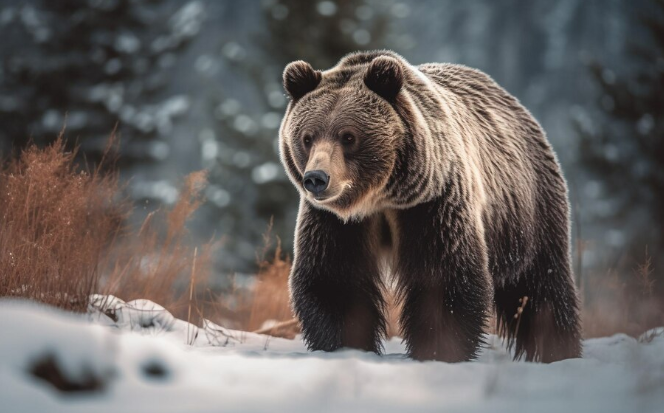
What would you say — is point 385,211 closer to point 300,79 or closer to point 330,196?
point 330,196

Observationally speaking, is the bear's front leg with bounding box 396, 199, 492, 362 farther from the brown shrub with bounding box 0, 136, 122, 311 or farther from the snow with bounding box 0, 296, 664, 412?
the brown shrub with bounding box 0, 136, 122, 311

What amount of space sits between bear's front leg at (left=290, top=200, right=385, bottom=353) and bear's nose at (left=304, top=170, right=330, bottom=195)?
56 cm

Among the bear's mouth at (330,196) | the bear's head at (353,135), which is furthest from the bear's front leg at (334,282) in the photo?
the bear's mouth at (330,196)

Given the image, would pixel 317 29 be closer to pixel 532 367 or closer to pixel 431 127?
pixel 431 127

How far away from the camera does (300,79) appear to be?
15.4 feet

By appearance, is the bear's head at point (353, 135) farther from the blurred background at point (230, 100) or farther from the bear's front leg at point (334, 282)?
the blurred background at point (230, 100)

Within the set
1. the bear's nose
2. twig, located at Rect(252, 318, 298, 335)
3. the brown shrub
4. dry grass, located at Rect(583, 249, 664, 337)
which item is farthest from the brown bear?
dry grass, located at Rect(583, 249, 664, 337)

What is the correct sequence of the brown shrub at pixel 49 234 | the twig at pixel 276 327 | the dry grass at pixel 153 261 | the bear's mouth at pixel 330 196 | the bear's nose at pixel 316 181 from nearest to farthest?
the bear's nose at pixel 316 181 → the bear's mouth at pixel 330 196 → the brown shrub at pixel 49 234 → the dry grass at pixel 153 261 → the twig at pixel 276 327

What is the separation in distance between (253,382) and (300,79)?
2.45m

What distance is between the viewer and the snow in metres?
2.44

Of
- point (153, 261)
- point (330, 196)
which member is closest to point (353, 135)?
point (330, 196)

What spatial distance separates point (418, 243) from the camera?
14.6 feet

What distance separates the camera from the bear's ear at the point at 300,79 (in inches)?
182

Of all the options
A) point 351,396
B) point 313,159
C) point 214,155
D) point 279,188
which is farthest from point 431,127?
point 214,155
